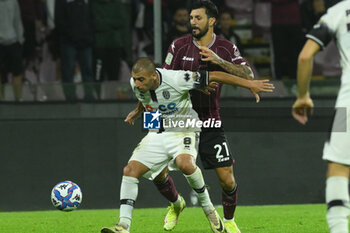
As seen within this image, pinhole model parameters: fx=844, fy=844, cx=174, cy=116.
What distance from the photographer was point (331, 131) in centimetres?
530

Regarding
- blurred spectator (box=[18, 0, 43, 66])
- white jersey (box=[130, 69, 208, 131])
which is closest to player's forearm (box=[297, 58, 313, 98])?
white jersey (box=[130, 69, 208, 131])

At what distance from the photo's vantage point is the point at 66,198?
359 inches

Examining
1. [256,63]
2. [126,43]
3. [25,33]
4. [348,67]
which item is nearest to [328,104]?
[256,63]

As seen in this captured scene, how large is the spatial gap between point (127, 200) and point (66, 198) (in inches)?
72.7

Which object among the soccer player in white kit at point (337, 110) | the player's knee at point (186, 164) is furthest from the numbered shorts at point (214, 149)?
the soccer player in white kit at point (337, 110)

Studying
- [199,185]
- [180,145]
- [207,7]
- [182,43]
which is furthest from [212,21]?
[199,185]

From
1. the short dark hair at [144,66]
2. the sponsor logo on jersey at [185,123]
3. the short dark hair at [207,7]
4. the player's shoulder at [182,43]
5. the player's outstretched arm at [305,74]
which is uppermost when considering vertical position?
the short dark hair at [207,7]

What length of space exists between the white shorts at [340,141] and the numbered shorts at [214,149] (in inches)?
120

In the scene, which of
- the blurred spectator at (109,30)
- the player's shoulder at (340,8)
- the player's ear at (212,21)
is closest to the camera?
the player's shoulder at (340,8)

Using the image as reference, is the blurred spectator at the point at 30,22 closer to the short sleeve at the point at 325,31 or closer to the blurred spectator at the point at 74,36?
the blurred spectator at the point at 74,36

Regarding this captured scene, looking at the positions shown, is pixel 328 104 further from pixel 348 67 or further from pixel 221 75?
pixel 348 67

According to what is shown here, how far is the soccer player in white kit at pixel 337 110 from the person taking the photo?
518cm

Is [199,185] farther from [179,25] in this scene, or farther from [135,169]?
[179,25]

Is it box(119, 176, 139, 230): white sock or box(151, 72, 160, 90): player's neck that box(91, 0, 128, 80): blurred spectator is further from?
box(119, 176, 139, 230): white sock
